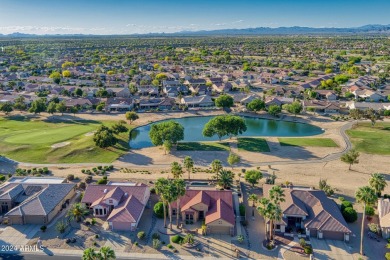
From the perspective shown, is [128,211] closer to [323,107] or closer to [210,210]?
[210,210]

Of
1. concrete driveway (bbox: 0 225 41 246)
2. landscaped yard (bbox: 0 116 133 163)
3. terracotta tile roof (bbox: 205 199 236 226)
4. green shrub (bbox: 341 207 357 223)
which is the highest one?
landscaped yard (bbox: 0 116 133 163)

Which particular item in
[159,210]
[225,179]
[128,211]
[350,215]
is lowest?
[350,215]

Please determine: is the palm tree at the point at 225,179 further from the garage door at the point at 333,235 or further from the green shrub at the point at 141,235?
the garage door at the point at 333,235

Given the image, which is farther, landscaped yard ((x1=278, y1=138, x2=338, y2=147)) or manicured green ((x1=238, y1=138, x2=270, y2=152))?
landscaped yard ((x1=278, y1=138, x2=338, y2=147))

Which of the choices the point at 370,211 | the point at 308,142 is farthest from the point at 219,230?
the point at 308,142

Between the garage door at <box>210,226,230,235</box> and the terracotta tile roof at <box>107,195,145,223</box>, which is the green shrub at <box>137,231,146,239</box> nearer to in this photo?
the terracotta tile roof at <box>107,195,145,223</box>

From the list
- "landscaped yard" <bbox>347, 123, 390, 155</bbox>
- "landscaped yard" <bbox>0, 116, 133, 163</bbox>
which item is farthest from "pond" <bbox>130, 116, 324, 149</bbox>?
"landscaped yard" <bbox>347, 123, 390, 155</bbox>
